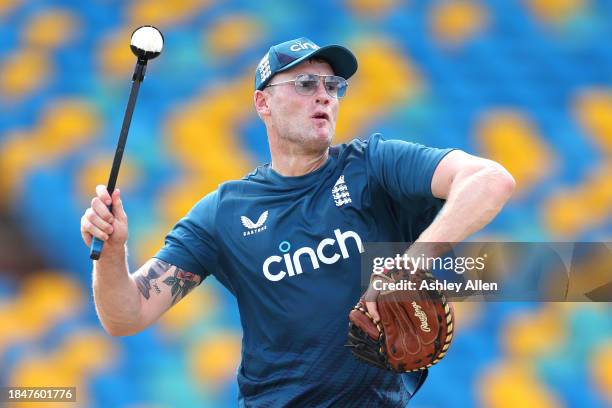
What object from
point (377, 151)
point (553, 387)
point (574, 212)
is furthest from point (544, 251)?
point (574, 212)

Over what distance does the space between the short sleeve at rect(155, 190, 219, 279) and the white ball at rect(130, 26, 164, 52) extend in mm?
694

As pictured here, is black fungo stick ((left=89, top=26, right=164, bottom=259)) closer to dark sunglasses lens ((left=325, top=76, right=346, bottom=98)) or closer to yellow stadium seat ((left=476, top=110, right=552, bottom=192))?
dark sunglasses lens ((left=325, top=76, right=346, bottom=98))

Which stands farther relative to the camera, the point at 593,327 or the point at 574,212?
the point at 574,212

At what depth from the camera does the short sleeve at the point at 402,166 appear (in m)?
3.20

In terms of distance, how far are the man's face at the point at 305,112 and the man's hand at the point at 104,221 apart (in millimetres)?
713

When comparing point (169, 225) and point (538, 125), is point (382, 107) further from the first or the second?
point (169, 225)

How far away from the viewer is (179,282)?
12.0 ft

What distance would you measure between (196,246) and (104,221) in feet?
1.58

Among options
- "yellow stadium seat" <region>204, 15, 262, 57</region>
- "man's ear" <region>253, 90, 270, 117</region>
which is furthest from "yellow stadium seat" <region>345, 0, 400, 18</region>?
"man's ear" <region>253, 90, 270, 117</region>

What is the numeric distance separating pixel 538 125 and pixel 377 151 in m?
5.57

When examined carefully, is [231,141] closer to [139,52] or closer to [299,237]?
[299,237]

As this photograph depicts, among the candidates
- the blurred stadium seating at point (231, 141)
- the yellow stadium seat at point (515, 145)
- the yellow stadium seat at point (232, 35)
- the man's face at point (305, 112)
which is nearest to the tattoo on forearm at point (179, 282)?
the man's face at point (305, 112)

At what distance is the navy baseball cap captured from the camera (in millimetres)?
3654

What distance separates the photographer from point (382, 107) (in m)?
8.66
